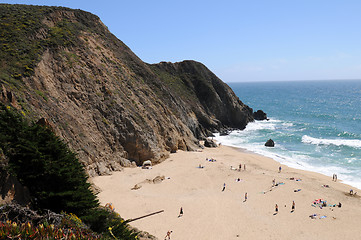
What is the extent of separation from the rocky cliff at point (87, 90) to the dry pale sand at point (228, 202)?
3.87 metres

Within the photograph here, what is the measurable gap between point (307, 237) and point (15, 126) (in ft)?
70.8

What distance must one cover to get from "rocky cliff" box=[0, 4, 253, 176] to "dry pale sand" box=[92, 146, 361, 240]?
387cm

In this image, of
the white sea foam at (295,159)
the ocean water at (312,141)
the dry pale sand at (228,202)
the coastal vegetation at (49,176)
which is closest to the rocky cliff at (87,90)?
the dry pale sand at (228,202)

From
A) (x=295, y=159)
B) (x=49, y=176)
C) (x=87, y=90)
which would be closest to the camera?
(x=49, y=176)

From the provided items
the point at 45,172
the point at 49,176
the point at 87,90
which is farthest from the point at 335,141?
the point at 45,172

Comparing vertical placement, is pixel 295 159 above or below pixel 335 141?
below

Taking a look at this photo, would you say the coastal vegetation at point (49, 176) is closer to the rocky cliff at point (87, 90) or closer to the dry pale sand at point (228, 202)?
the dry pale sand at point (228, 202)

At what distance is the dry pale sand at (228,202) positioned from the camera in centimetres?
1916

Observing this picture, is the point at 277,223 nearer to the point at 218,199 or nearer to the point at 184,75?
the point at 218,199

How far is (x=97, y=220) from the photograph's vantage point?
12.5 metres

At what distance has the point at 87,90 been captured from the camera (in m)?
32.4

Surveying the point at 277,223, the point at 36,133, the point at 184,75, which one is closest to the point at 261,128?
the point at 184,75

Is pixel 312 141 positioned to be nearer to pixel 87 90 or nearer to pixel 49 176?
pixel 87 90

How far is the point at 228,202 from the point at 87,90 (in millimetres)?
22067
